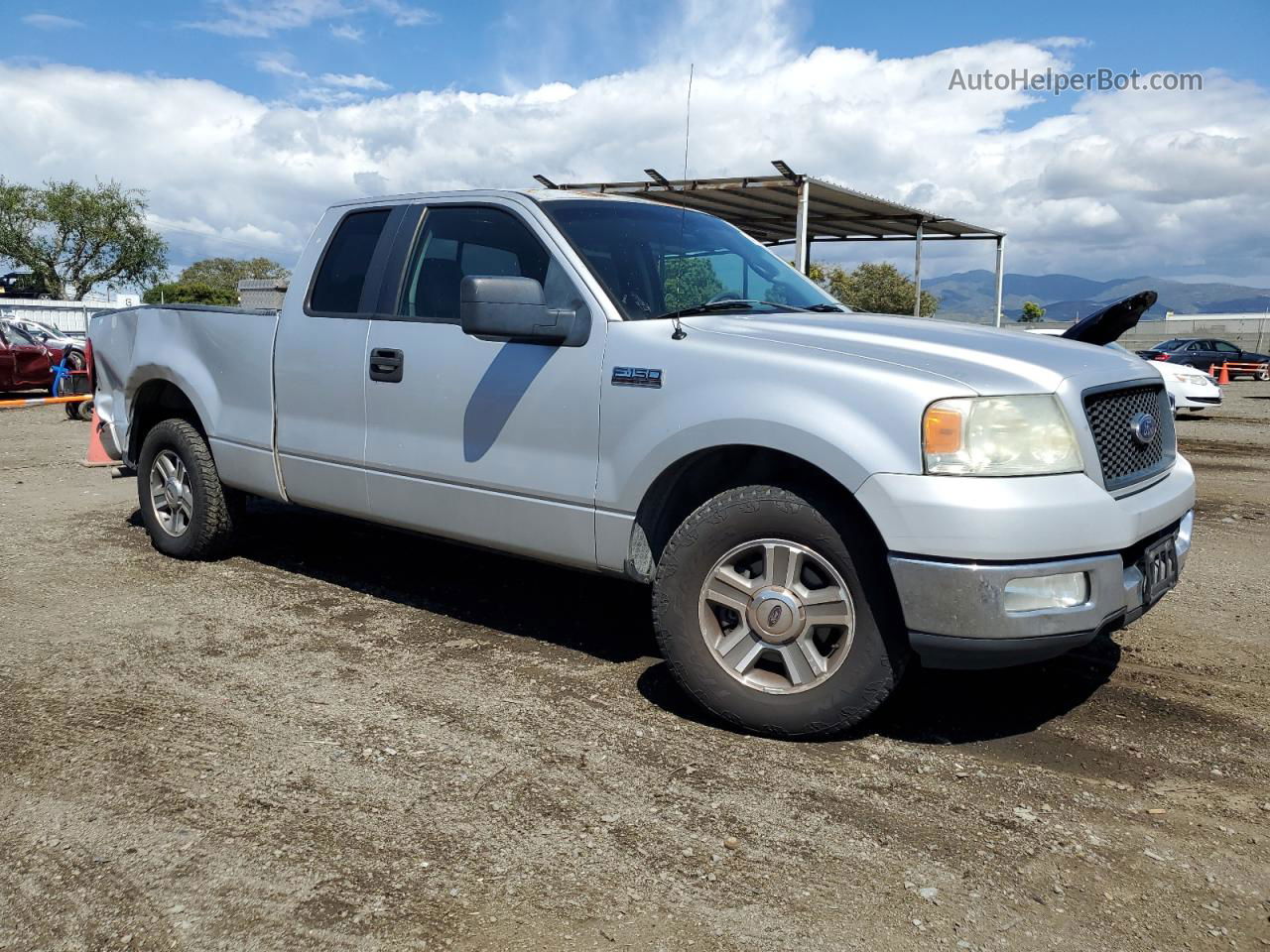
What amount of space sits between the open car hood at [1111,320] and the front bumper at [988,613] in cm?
143

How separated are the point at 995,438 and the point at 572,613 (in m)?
2.49

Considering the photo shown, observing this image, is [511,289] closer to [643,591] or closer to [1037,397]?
[1037,397]

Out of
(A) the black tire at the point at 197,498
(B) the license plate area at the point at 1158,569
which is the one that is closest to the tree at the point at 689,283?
(B) the license plate area at the point at 1158,569

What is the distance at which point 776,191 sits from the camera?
1811 cm

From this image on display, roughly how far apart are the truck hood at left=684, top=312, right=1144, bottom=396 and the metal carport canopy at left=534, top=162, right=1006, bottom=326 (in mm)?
10399

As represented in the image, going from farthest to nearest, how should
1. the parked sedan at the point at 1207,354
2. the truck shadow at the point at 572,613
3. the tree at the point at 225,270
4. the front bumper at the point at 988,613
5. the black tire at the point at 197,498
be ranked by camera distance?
the tree at the point at 225,270, the parked sedan at the point at 1207,354, the black tire at the point at 197,498, the truck shadow at the point at 572,613, the front bumper at the point at 988,613

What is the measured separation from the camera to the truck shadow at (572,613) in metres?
3.85

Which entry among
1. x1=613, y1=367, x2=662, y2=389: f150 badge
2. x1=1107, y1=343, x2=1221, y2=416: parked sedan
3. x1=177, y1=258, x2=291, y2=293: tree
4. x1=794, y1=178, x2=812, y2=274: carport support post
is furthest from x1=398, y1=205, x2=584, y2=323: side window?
x1=177, y1=258, x2=291, y2=293: tree

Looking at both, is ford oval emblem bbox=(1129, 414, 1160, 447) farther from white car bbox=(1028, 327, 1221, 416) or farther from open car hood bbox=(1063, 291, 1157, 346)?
white car bbox=(1028, 327, 1221, 416)

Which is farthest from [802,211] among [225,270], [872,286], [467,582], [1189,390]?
[225,270]

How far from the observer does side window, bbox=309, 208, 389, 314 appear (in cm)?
495

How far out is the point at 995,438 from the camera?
3186mm

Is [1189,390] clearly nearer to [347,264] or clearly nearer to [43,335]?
[347,264]

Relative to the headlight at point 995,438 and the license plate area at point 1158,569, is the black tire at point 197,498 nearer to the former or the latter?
the headlight at point 995,438
